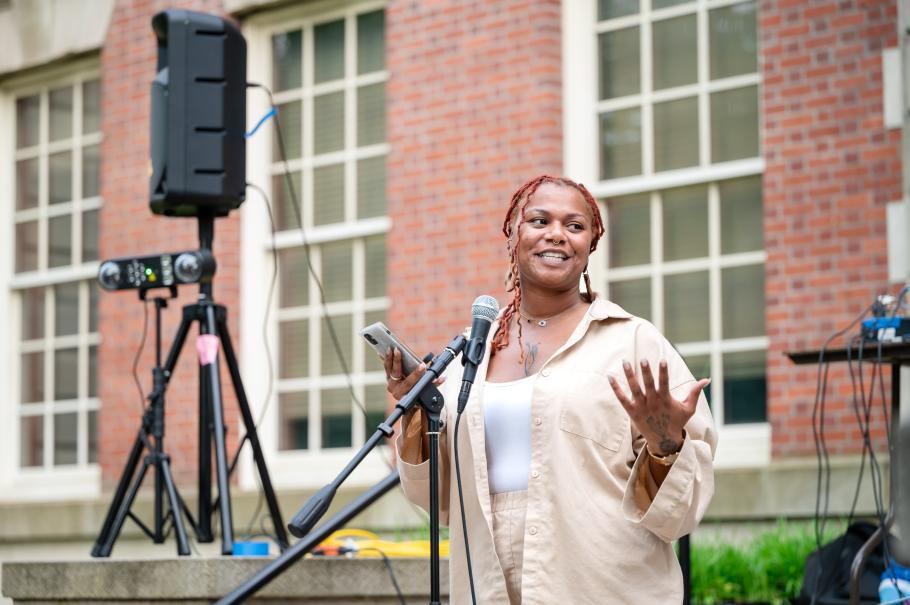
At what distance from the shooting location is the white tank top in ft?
9.80

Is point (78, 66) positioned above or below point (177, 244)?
above

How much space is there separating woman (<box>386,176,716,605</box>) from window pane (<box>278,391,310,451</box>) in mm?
4987

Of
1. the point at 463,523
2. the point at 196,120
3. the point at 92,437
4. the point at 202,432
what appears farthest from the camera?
the point at 92,437

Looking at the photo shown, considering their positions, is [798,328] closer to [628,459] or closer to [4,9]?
[628,459]

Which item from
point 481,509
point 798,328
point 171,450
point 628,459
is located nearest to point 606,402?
point 628,459

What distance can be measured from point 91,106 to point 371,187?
2358 mm

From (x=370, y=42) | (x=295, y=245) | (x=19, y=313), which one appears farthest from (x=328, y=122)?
(x=19, y=313)

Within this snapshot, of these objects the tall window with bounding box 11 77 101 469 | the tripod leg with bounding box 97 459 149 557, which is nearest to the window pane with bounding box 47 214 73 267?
the tall window with bounding box 11 77 101 469

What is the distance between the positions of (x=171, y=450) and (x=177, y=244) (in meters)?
1.24

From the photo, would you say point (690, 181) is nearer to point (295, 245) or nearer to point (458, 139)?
point (458, 139)

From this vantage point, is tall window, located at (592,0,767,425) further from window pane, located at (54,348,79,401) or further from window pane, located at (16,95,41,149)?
window pane, located at (16,95,41,149)

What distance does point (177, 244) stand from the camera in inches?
332

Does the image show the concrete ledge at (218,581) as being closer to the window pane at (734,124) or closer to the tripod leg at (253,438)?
the tripod leg at (253,438)

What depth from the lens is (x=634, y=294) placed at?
6.99m
